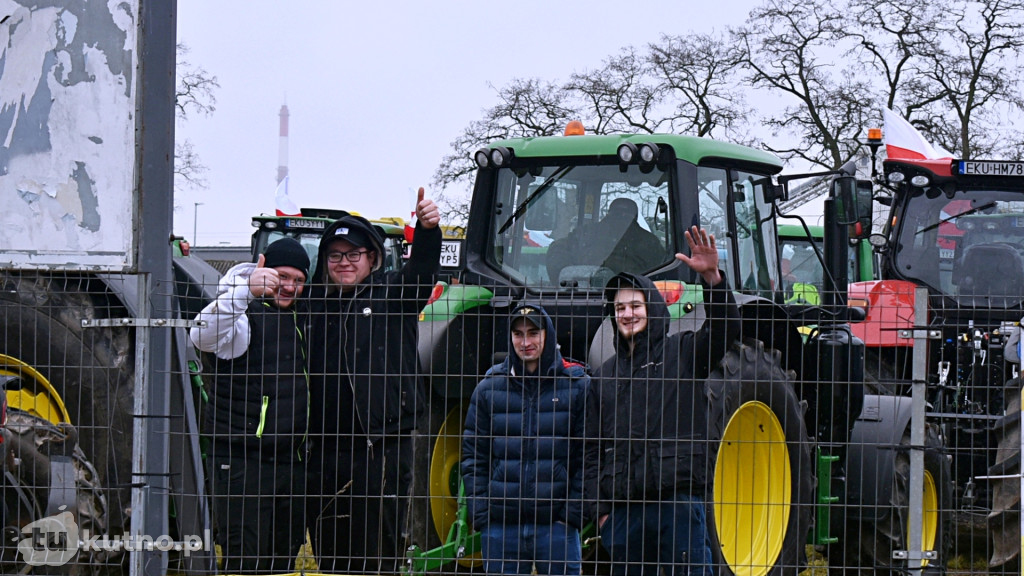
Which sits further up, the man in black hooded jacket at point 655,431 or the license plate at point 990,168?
the license plate at point 990,168

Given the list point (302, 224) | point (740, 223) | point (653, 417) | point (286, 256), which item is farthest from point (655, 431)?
point (302, 224)

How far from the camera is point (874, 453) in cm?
575

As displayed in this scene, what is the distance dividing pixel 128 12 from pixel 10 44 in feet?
1.62

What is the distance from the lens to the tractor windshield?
840 centimetres

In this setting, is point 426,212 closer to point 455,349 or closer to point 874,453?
point 455,349

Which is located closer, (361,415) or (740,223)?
(361,415)

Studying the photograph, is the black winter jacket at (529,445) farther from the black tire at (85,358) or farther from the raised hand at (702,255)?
the black tire at (85,358)

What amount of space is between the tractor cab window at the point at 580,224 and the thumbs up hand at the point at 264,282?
1697 millimetres

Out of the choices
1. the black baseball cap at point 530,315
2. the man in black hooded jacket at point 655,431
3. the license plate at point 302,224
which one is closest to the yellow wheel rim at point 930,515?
the man in black hooded jacket at point 655,431

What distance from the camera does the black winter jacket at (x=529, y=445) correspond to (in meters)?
4.97

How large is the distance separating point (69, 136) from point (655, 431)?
2.59m

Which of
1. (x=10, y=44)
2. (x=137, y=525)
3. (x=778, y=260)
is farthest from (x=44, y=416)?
(x=778, y=260)

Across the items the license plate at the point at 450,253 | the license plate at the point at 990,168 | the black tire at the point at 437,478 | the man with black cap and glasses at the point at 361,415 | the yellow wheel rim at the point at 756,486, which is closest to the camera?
the man with black cap and glasses at the point at 361,415

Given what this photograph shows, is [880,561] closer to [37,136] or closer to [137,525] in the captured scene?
[137,525]
